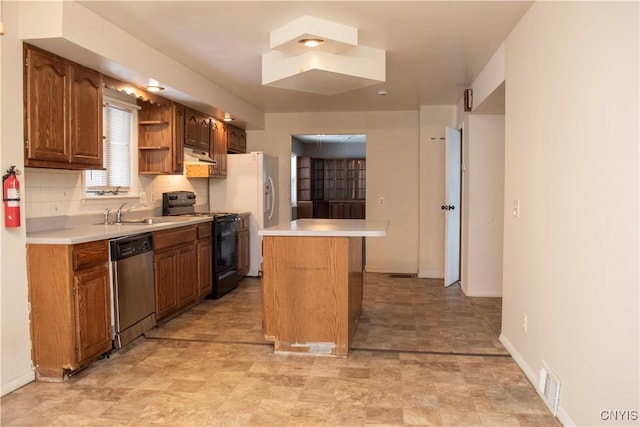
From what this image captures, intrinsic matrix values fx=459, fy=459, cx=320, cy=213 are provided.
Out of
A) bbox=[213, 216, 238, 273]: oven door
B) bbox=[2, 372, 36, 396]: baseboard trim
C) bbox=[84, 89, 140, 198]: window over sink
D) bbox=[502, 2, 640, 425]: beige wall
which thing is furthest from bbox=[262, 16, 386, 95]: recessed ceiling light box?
bbox=[2, 372, 36, 396]: baseboard trim

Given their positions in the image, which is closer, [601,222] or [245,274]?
[601,222]

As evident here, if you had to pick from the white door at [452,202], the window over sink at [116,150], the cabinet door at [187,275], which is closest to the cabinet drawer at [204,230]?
the cabinet door at [187,275]

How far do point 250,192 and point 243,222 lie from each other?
0.46 metres

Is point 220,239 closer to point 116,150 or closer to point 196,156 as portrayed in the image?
point 196,156

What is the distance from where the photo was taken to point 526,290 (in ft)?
9.75

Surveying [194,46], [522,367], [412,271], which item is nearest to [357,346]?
[522,367]

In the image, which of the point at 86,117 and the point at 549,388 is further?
the point at 86,117

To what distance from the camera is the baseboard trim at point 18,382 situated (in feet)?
8.74

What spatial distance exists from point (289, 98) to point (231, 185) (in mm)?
1429

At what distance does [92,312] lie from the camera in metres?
3.02

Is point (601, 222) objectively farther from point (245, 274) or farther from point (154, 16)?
point (245, 274)

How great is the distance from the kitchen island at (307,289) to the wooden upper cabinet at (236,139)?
10.8 ft

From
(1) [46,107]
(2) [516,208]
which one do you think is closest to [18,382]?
(1) [46,107]

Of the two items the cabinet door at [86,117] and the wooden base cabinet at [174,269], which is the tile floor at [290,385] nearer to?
the wooden base cabinet at [174,269]
